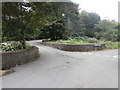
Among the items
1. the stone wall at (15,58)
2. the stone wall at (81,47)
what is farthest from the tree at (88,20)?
the stone wall at (15,58)

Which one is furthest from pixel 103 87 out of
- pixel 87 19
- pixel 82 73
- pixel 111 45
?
pixel 87 19

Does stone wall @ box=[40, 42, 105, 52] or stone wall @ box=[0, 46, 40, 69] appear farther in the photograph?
stone wall @ box=[40, 42, 105, 52]

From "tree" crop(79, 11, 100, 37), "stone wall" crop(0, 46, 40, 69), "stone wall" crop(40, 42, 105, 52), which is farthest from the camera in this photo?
"tree" crop(79, 11, 100, 37)

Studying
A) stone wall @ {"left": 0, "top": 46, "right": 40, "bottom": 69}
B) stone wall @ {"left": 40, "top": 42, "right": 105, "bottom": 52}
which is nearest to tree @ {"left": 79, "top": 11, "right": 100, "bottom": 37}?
stone wall @ {"left": 40, "top": 42, "right": 105, "bottom": 52}

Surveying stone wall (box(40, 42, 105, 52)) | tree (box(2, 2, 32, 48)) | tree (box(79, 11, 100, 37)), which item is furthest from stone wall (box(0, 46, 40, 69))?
tree (box(79, 11, 100, 37))

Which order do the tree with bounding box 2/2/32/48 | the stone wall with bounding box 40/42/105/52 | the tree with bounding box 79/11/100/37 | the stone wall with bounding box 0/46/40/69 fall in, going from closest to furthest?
the stone wall with bounding box 0/46/40/69 < the tree with bounding box 2/2/32/48 < the stone wall with bounding box 40/42/105/52 < the tree with bounding box 79/11/100/37

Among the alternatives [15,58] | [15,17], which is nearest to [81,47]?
[15,17]

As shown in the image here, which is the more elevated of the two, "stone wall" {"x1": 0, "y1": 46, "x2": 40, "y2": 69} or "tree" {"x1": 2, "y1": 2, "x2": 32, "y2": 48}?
"tree" {"x1": 2, "y1": 2, "x2": 32, "y2": 48}

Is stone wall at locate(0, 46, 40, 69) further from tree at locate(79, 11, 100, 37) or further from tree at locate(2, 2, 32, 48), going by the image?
tree at locate(79, 11, 100, 37)

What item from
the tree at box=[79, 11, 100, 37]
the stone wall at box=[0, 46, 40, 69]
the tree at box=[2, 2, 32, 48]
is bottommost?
the stone wall at box=[0, 46, 40, 69]

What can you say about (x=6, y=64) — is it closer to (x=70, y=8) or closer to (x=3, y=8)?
(x=3, y=8)

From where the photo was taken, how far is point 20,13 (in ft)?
23.6

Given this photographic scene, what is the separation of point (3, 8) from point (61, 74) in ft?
15.6

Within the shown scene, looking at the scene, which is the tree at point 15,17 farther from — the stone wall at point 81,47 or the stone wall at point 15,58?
the stone wall at point 81,47
